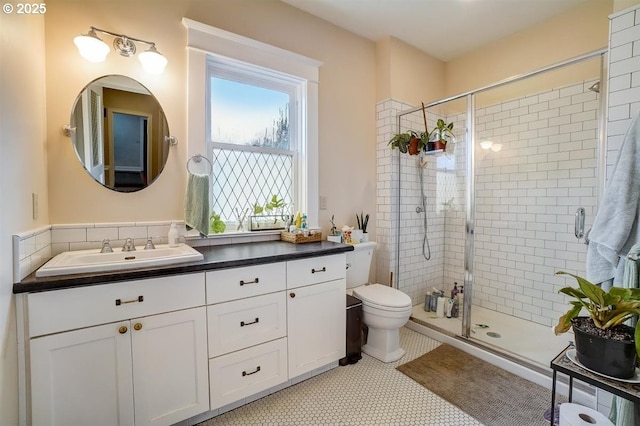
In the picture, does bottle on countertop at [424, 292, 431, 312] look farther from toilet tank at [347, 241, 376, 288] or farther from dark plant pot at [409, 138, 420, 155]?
dark plant pot at [409, 138, 420, 155]

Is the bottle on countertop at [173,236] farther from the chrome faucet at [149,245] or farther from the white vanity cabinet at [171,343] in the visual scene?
the white vanity cabinet at [171,343]

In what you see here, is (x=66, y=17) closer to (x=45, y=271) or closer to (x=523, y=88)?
(x=45, y=271)

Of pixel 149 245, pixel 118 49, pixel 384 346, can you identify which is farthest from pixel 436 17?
pixel 149 245

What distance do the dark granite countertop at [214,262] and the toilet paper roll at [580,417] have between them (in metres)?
1.37

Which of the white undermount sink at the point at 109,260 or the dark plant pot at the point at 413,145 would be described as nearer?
the white undermount sink at the point at 109,260

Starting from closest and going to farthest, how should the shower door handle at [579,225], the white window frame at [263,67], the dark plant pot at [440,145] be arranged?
the white window frame at [263,67] → the shower door handle at [579,225] → the dark plant pot at [440,145]

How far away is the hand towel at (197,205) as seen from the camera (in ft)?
6.33

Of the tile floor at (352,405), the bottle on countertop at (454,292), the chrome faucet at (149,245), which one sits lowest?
the tile floor at (352,405)

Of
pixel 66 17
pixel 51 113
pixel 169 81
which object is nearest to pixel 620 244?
pixel 169 81

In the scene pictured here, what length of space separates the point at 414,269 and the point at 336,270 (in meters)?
1.44

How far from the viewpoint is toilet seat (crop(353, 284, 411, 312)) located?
216 cm

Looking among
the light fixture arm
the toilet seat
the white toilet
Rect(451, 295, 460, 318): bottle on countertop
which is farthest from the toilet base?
the light fixture arm

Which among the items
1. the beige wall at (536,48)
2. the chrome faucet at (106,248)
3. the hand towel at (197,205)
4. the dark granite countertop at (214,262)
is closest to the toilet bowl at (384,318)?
the dark granite countertop at (214,262)

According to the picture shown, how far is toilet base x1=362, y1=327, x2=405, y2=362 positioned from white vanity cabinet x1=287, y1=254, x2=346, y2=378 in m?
0.33
